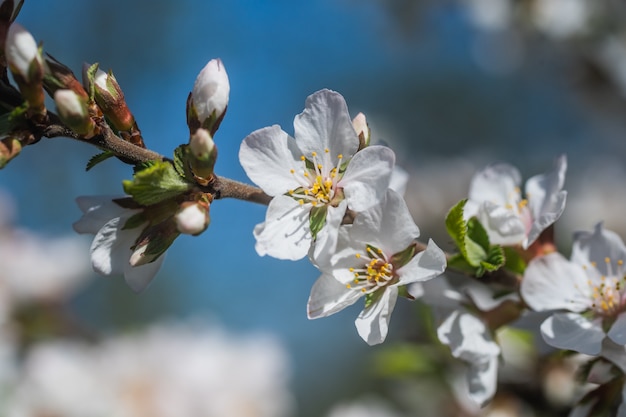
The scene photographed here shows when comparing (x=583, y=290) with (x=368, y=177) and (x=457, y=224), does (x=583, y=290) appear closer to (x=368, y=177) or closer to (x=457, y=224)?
(x=457, y=224)

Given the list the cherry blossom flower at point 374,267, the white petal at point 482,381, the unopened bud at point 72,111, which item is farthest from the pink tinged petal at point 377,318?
the unopened bud at point 72,111

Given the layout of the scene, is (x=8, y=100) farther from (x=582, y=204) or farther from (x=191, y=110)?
(x=582, y=204)

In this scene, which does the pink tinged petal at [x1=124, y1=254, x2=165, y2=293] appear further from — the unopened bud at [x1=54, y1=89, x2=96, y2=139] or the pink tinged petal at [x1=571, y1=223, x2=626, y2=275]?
the pink tinged petal at [x1=571, y1=223, x2=626, y2=275]

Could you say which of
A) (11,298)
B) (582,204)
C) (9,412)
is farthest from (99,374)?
(582,204)

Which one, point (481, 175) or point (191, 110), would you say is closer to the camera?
point (191, 110)

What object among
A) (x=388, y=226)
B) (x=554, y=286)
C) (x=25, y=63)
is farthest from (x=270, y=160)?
(x=554, y=286)

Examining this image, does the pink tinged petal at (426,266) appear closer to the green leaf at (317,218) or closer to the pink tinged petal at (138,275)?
the green leaf at (317,218)
